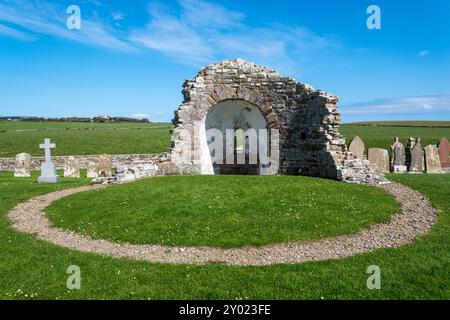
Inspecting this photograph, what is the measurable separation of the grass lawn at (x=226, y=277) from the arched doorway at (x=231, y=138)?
14095 millimetres

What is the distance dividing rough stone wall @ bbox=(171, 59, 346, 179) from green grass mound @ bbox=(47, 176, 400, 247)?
468 cm

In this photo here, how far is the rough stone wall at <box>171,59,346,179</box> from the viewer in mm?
21656

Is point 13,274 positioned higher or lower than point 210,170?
lower

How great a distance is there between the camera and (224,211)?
12.9 metres

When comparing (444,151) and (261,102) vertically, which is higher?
(261,102)

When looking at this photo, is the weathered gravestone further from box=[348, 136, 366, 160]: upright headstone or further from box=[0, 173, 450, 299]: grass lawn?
Answer: box=[0, 173, 450, 299]: grass lawn

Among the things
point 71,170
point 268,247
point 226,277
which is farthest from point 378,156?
point 71,170

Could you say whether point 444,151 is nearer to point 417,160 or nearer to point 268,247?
point 417,160

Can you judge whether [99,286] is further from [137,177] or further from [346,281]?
[137,177]

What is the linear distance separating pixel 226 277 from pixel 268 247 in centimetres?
248

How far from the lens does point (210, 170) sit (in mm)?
24500

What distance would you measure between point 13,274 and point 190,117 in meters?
14.6
